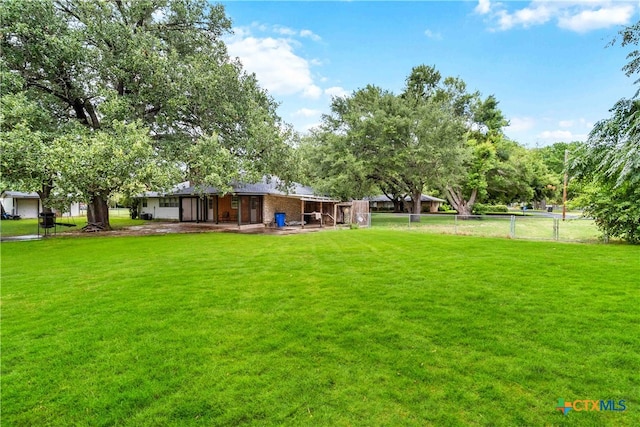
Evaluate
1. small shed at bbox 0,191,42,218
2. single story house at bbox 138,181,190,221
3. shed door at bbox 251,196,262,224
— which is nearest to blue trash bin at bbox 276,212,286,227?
shed door at bbox 251,196,262,224

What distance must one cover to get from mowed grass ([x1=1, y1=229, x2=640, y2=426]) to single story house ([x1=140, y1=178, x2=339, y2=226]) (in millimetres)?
13544

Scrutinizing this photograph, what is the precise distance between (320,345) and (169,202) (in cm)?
2564

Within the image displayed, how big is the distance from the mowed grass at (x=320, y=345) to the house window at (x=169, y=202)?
1953cm

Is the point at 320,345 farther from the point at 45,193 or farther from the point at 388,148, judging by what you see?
the point at 388,148

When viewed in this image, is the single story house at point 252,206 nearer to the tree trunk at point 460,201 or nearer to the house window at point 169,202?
the house window at point 169,202

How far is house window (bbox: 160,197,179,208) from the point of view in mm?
25503

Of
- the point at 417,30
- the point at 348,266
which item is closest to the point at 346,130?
the point at 417,30

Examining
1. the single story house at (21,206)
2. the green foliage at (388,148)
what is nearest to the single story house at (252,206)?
the green foliage at (388,148)

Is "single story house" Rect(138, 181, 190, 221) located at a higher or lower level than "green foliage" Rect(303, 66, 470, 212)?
lower

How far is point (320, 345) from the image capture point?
3.47 meters

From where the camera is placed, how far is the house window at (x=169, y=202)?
25503mm

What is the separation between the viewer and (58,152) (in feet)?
33.4

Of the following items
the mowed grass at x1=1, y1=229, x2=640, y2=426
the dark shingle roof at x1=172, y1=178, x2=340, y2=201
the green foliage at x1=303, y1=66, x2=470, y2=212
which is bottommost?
the mowed grass at x1=1, y1=229, x2=640, y2=426

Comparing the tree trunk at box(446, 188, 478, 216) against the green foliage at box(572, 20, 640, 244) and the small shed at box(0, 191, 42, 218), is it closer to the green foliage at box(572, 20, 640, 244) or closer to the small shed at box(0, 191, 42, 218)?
the green foliage at box(572, 20, 640, 244)
